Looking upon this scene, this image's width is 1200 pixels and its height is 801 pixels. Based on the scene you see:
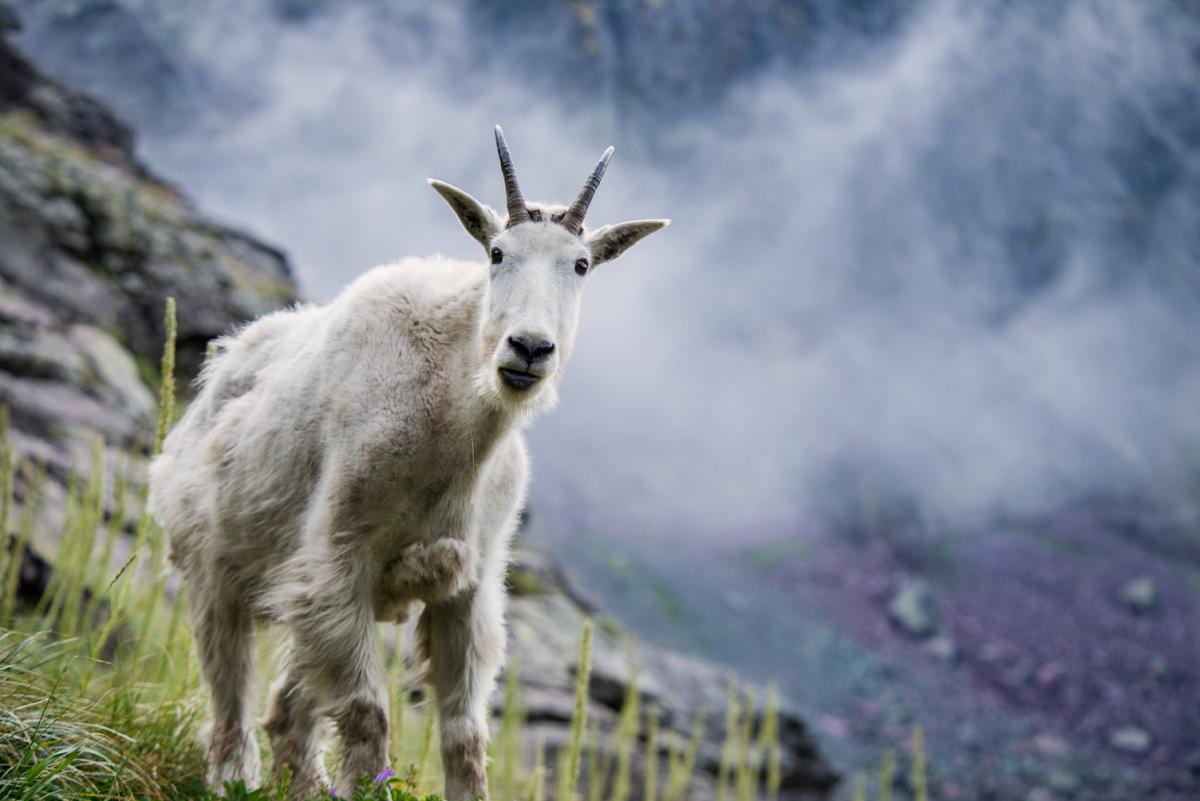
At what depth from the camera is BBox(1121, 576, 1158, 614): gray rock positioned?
3528cm

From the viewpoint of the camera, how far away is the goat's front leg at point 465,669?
3.81 m

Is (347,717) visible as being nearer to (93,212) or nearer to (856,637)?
(93,212)

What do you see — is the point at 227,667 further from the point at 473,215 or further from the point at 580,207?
the point at 580,207

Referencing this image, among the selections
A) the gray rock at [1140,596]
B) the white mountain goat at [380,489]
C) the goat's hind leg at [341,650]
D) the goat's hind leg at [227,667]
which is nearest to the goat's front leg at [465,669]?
the white mountain goat at [380,489]

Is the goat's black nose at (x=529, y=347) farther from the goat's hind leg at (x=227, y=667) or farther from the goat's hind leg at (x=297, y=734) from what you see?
the goat's hind leg at (x=227, y=667)

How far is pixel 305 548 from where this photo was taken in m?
3.71

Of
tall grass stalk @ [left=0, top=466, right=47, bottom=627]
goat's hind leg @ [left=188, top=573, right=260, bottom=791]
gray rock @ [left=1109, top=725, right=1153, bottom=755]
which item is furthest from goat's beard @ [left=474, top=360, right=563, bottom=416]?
gray rock @ [left=1109, top=725, right=1153, bottom=755]

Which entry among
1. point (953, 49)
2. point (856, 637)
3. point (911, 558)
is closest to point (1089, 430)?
point (911, 558)

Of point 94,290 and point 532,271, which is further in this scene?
point 94,290

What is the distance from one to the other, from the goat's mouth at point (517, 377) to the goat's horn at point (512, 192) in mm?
886

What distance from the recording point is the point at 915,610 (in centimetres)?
3644

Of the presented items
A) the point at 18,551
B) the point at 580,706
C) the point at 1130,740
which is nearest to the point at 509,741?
the point at 580,706

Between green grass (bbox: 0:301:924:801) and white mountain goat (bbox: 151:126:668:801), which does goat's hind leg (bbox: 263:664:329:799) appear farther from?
green grass (bbox: 0:301:924:801)

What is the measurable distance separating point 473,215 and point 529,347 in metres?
1.02
